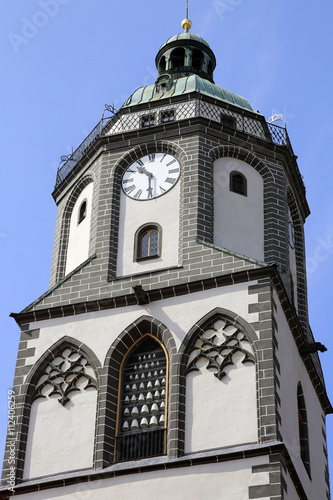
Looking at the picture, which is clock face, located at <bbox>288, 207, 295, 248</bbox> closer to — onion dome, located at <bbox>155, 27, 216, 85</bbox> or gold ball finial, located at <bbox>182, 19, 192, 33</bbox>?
onion dome, located at <bbox>155, 27, 216, 85</bbox>

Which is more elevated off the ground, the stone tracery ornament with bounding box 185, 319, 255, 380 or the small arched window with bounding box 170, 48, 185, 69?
the small arched window with bounding box 170, 48, 185, 69

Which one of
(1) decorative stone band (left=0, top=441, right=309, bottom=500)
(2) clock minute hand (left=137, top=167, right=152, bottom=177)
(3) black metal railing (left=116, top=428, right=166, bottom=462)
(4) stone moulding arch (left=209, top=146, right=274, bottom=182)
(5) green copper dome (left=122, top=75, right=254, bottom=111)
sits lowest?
(1) decorative stone band (left=0, top=441, right=309, bottom=500)

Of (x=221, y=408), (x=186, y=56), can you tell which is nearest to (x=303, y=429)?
(x=221, y=408)

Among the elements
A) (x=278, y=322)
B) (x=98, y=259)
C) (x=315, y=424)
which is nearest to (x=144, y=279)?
(x=98, y=259)

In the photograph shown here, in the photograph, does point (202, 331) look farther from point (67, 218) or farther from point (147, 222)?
point (67, 218)

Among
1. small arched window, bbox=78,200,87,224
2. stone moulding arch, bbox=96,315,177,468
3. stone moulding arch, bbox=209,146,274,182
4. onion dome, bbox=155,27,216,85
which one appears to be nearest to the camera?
stone moulding arch, bbox=96,315,177,468

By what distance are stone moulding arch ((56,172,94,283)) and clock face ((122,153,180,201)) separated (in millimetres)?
1311

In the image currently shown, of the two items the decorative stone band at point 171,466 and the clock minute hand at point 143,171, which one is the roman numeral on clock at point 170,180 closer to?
the clock minute hand at point 143,171

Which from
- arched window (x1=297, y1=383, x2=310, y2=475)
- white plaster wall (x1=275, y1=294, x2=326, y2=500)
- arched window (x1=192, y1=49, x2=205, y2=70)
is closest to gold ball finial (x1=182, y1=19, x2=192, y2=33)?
arched window (x1=192, y1=49, x2=205, y2=70)

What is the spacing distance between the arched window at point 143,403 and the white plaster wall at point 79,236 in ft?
11.9

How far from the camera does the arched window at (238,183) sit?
29375 mm

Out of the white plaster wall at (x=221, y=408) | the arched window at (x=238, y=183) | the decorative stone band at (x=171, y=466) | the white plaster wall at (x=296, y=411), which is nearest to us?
the decorative stone band at (x=171, y=466)

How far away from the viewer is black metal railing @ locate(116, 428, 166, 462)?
24766mm

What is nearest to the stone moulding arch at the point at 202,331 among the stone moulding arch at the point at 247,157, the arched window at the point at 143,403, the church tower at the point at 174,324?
the church tower at the point at 174,324
